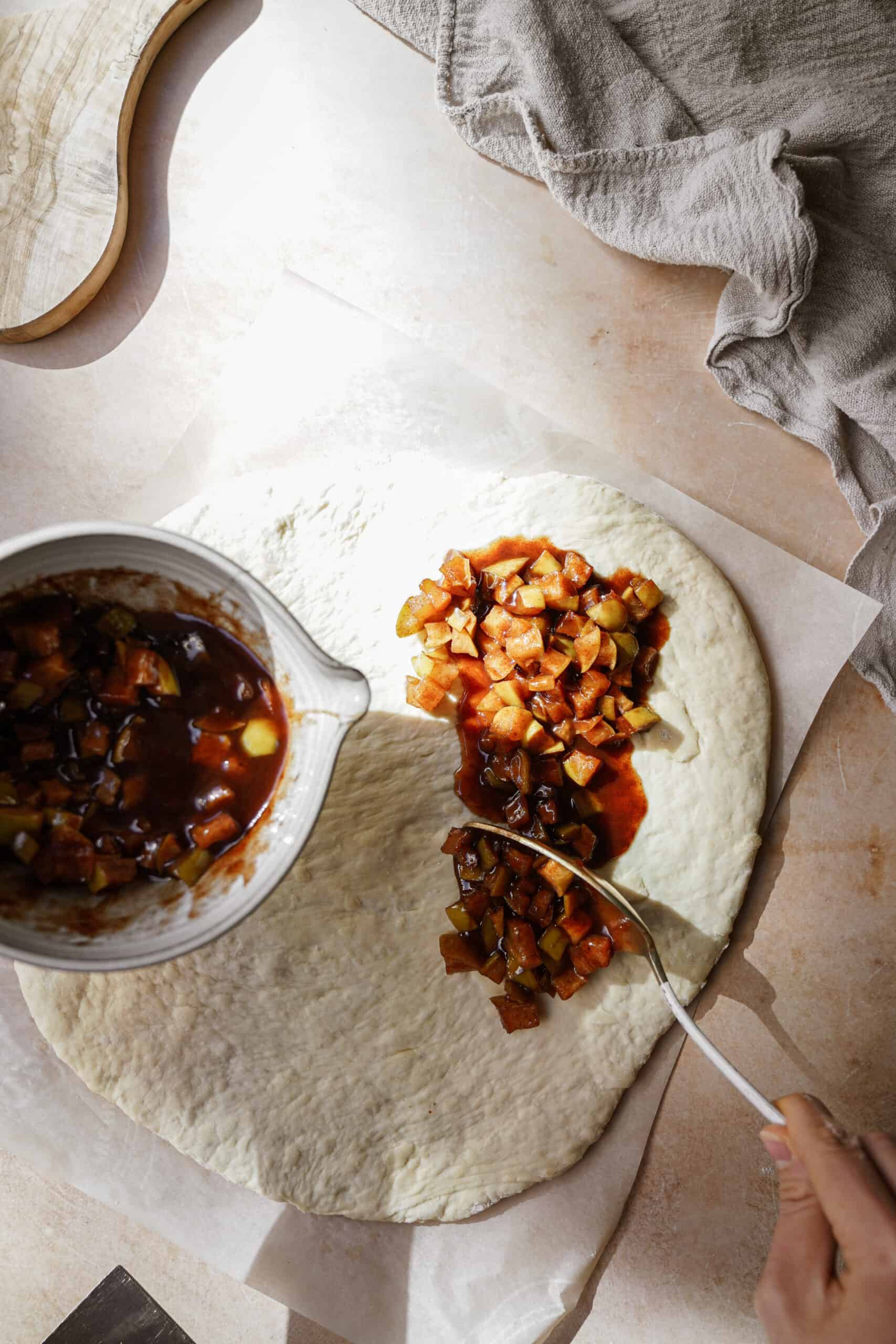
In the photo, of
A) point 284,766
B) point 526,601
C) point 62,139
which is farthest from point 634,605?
point 62,139

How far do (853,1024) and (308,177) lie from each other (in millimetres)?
2500

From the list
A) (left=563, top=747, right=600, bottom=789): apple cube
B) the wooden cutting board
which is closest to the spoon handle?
(left=563, top=747, right=600, bottom=789): apple cube

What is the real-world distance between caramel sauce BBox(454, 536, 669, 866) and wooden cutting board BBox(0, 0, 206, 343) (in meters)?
1.24

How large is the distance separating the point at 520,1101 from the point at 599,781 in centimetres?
75

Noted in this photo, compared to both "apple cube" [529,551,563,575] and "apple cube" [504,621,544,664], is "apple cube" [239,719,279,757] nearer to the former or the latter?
"apple cube" [504,621,544,664]

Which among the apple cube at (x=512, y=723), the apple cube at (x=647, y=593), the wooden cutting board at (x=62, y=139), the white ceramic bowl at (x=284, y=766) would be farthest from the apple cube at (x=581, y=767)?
the wooden cutting board at (x=62, y=139)

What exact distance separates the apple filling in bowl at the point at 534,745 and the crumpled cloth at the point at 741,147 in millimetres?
670

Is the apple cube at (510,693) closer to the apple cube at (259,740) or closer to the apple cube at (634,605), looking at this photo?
the apple cube at (634,605)

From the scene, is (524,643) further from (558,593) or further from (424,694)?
(424,694)

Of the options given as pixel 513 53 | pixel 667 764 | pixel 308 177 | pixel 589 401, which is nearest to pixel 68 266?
pixel 308 177

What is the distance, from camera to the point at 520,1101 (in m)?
1.89

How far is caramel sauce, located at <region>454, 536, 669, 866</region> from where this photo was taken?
6.17ft

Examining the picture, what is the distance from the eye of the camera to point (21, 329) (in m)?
2.06

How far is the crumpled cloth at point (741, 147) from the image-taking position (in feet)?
6.44
